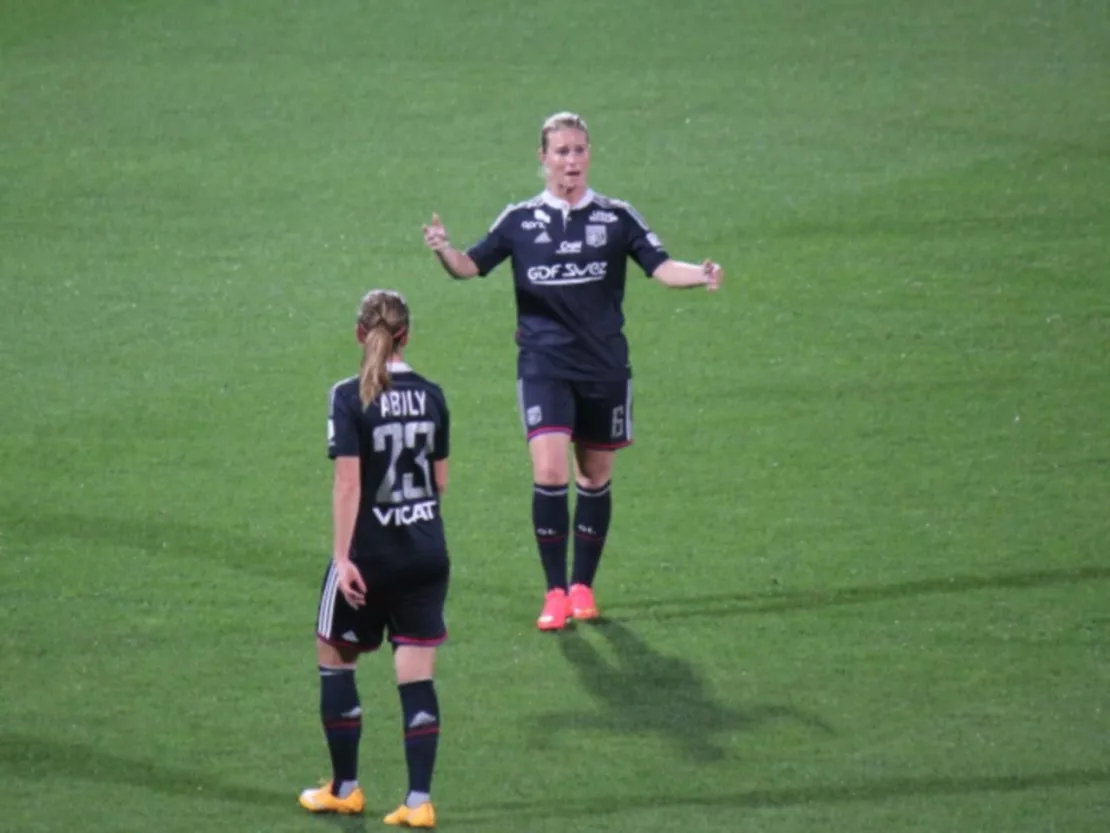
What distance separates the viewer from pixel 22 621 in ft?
28.7

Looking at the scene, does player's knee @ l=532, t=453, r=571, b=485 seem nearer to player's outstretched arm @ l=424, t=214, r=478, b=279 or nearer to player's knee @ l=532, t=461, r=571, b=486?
player's knee @ l=532, t=461, r=571, b=486

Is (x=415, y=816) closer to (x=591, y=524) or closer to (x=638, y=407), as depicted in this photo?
(x=591, y=524)

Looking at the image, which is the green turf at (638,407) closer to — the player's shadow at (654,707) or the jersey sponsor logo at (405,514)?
the player's shadow at (654,707)

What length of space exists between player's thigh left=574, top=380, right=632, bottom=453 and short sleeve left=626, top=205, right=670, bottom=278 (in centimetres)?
50

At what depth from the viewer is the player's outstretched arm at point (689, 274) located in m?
8.16

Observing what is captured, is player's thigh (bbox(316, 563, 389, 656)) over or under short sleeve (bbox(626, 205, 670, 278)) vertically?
under

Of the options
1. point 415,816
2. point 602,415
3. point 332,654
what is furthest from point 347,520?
point 602,415

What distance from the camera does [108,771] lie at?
7.41 m

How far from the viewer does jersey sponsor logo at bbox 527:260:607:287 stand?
8.61 m

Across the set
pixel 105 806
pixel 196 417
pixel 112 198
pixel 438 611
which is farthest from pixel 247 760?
pixel 112 198

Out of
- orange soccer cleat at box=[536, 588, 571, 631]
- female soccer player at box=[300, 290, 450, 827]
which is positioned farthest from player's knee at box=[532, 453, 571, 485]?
female soccer player at box=[300, 290, 450, 827]

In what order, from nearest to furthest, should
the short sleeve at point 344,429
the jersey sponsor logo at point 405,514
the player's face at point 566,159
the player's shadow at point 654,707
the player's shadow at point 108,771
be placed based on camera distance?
1. the short sleeve at point 344,429
2. the jersey sponsor logo at point 405,514
3. the player's shadow at point 108,771
4. the player's shadow at point 654,707
5. the player's face at point 566,159

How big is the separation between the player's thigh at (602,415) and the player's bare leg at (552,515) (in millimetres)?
120

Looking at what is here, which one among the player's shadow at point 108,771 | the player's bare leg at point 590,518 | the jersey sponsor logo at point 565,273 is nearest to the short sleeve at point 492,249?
the jersey sponsor logo at point 565,273
